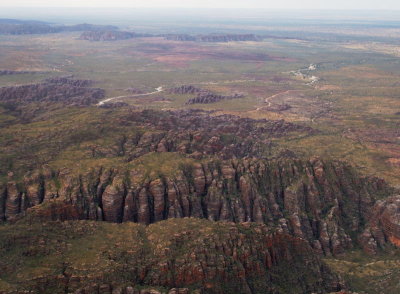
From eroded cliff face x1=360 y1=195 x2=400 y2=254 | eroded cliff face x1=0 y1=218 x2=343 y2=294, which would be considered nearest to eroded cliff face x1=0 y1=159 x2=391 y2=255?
eroded cliff face x1=360 y1=195 x2=400 y2=254

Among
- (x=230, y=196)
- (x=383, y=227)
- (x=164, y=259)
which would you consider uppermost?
(x=164, y=259)

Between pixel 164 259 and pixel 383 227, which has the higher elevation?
pixel 164 259

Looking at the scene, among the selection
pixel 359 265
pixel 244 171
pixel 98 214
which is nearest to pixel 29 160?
pixel 98 214

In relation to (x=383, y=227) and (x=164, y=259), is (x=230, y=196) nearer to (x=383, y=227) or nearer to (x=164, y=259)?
(x=383, y=227)

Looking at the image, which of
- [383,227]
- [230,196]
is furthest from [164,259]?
Result: [383,227]

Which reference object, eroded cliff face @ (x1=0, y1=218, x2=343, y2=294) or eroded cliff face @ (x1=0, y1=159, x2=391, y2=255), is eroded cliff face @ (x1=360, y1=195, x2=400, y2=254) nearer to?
eroded cliff face @ (x1=0, y1=159, x2=391, y2=255)

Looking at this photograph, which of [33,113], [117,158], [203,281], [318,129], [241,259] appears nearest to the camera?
[203,281]

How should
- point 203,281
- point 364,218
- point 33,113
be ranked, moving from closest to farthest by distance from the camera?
point 203,281
point 364,218
point 33,113

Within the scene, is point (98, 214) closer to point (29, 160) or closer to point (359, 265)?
point (29, 160)
